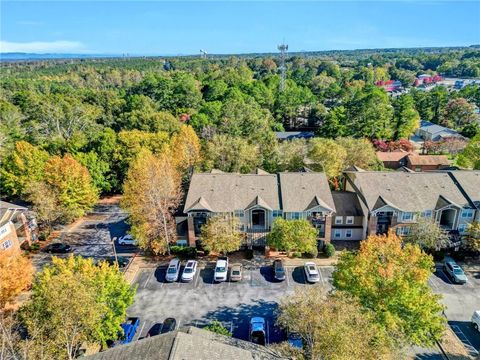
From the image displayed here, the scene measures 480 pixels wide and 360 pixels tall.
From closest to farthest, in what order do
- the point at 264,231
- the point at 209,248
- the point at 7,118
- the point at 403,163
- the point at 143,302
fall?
the point at 143,302, the point at 209,248, the point at 264,231, the point at 403,163, the point at 7,118

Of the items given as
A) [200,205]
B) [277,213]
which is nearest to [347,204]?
[277,213]

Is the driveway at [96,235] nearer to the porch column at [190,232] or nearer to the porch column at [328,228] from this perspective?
the porch column at [190,232]

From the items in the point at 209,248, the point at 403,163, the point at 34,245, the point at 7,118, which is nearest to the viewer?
the point at 209,248

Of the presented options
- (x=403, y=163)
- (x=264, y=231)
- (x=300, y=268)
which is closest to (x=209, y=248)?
(x=264, y=231)

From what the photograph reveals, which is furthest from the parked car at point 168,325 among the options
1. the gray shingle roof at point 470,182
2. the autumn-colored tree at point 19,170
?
the gray shingle roof at point 470,182

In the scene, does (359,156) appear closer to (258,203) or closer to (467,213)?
(467,213)

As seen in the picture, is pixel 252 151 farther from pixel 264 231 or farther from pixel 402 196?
pixel 402 196
